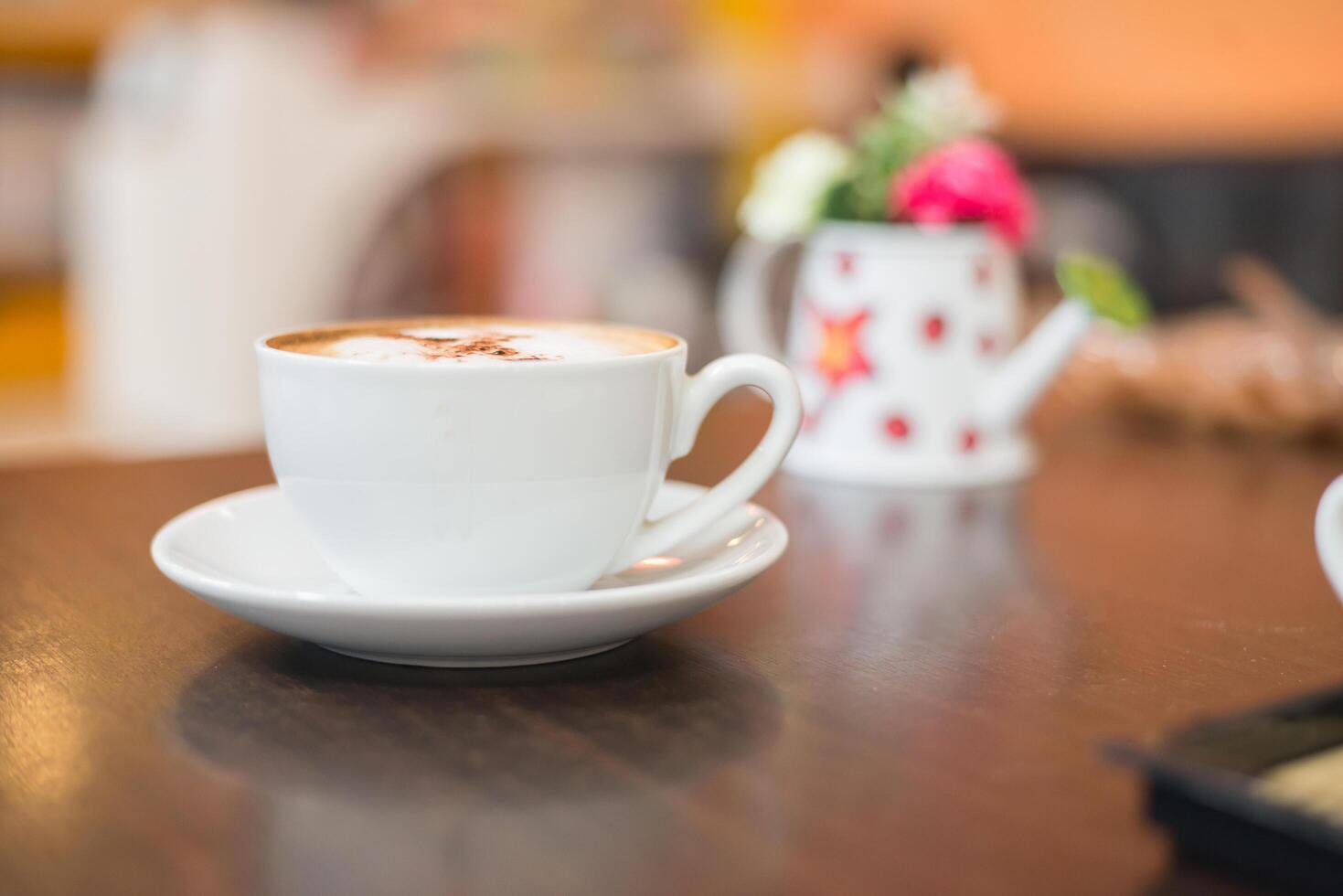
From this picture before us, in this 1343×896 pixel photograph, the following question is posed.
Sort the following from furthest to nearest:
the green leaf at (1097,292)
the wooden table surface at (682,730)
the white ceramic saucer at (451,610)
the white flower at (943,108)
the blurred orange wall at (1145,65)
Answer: the blurred orange wall at (1145,65)
the white flower at (943,108)
the green leaf at (1097,292)
the white ceramic saucer at (451,610)
the wooden table surface at (682,730)

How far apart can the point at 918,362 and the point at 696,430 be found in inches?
15.8

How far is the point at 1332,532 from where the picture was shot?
14.3 inches

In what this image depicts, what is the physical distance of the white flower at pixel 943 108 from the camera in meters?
0.93

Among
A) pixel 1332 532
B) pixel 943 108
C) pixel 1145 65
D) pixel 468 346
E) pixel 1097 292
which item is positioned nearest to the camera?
pixel 1332 532

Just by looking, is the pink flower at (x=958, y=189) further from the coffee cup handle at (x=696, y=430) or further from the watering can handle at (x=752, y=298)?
the coffee cup handle at (x=696, y=430)

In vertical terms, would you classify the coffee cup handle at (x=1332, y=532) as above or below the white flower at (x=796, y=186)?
below

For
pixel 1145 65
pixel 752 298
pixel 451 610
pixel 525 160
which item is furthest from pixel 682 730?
pixel 1145 65

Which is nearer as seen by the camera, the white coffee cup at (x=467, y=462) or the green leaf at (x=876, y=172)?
the white coffee cup at (x=467, y=462)

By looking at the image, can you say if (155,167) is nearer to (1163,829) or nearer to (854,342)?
(854,342)

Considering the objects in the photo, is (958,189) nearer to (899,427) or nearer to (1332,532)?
(899,427)

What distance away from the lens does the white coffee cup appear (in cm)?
46

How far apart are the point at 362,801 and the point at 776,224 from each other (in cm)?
65

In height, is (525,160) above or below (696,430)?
above

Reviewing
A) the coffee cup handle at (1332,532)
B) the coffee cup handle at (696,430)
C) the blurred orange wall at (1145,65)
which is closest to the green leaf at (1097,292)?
the coffee cup handle at (696,430)
